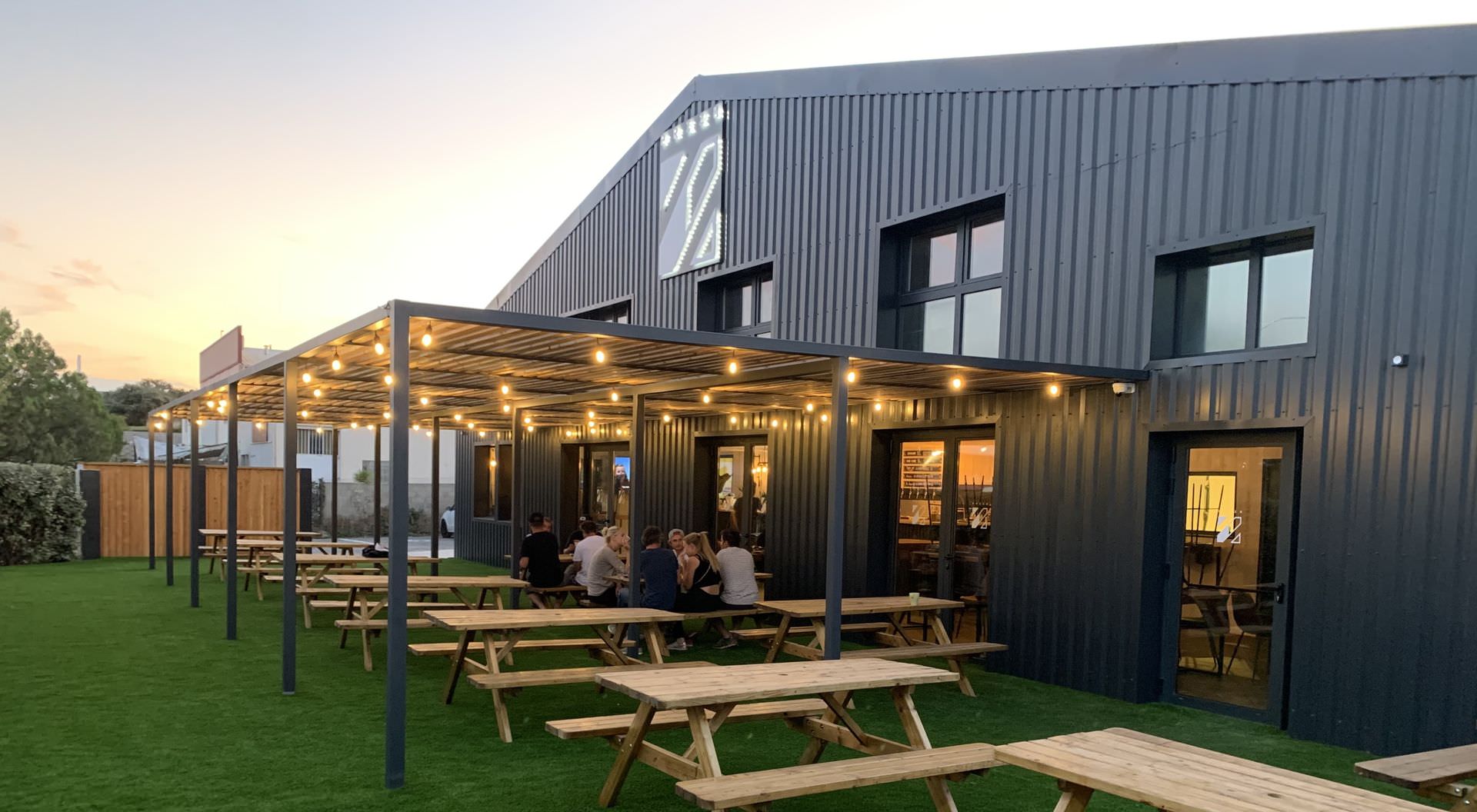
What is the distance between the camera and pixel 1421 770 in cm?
368

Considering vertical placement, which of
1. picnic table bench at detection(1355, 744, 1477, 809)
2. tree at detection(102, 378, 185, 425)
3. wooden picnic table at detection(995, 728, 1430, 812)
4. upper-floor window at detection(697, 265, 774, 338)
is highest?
upper-floor window at detection(697, 265, 774, 338)

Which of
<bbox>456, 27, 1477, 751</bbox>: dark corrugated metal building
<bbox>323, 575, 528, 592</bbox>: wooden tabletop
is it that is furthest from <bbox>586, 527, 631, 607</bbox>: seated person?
<bbox>456, 27, 1477, 751</bbox>: dark corrugated metal building

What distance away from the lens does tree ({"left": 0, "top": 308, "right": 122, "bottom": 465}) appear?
105ft

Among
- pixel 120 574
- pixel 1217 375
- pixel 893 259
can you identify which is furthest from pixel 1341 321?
pixel 120 574

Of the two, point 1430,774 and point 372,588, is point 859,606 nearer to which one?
point 372,588

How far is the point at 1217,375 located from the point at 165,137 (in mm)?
14870

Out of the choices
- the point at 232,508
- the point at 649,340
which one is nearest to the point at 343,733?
the point at 649,340

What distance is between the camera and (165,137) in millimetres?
14836

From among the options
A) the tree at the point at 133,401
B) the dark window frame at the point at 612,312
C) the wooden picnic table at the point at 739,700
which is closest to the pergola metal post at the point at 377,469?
the dark window frame at the point at 612,312

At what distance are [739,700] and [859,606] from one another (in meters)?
3.96

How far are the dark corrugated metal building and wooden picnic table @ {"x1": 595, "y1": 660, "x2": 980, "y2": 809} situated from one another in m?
3.27

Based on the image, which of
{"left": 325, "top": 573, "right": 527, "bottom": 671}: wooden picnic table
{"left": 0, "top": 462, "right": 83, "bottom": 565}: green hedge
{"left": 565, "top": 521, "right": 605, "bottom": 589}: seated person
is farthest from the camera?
{"left": 0, "top": 462, "right": 83, "bottom": 565}: green hedge

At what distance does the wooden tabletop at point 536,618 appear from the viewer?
6379 mm

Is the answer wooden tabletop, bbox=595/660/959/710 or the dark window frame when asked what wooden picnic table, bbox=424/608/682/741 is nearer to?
wooden tabletop, bbox=595/660/959/710
